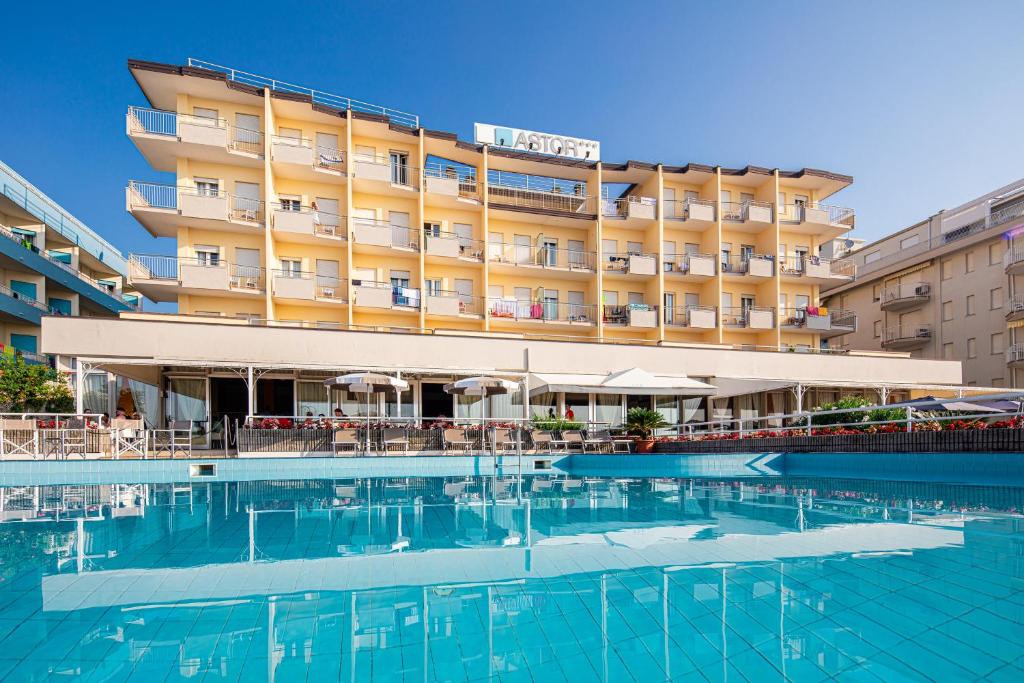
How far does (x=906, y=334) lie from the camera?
124 feet

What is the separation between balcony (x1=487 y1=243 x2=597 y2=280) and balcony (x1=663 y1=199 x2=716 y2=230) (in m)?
4.88

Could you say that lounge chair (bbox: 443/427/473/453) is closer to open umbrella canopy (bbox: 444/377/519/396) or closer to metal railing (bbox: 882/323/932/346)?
open umbrella canopy (bbox: 444/377/519/396)

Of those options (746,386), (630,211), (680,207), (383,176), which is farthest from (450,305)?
(680,207)

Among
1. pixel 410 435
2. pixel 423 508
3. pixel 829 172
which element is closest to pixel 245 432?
pixel 410 435

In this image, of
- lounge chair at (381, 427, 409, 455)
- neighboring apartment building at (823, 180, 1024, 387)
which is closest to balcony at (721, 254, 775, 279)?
neighboring apartment building at (823, 180, 1024, 387)

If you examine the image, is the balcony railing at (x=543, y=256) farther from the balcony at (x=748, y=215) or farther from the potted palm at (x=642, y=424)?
the potted palm at (x=642, y=424)

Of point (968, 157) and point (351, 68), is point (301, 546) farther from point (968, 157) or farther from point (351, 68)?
point (351, 68)

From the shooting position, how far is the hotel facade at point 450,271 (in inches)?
827

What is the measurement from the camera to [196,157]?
24.0 metres

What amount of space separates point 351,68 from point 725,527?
31.4 m

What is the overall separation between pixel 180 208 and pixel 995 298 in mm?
39666

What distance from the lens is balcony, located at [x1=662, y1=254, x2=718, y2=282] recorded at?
30.2 m

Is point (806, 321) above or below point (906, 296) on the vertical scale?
below

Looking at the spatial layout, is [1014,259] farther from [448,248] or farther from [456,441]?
[456,441]
